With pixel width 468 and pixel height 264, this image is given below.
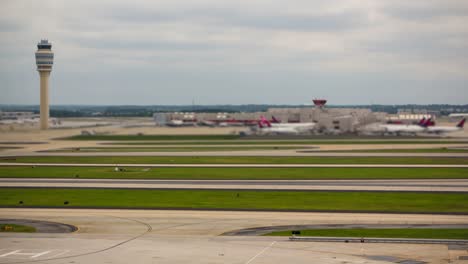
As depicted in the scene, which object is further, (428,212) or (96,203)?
(96,203)

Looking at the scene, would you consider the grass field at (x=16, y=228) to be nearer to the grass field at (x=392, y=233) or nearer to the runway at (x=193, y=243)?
the runway at (x=193, y=243)

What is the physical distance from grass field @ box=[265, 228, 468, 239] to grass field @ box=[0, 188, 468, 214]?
834cm

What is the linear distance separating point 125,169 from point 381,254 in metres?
57.5

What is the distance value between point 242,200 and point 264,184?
1279 cm

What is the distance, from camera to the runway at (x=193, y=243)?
4169 centimetres

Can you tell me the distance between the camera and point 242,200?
65.6 meters

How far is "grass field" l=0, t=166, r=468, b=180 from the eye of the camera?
8519 cm

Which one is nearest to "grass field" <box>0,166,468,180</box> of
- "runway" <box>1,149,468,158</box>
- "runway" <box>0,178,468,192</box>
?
"runway" <box>0,178,468,192</box>

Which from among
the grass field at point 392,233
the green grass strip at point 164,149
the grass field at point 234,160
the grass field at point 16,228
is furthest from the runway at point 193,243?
the green grass strip at point 164,149

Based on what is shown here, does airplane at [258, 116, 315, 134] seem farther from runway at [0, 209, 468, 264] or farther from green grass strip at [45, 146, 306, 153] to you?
runway at [0, 209, 468, 264]

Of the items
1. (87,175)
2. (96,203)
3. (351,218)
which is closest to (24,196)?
(96,203)

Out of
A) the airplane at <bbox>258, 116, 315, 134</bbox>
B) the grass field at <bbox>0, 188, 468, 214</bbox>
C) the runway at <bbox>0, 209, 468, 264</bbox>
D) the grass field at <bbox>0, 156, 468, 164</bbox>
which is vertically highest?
the airplane at <bbox>258, 116, 315, 134</bbox>

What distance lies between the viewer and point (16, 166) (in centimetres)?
10019

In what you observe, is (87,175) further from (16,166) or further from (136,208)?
(136,208)
